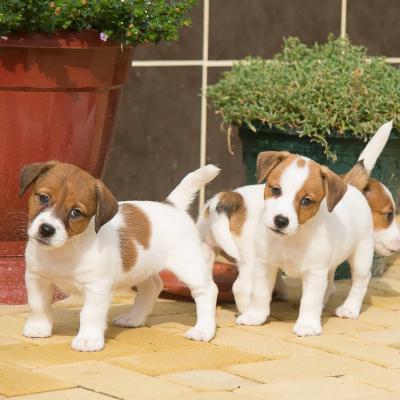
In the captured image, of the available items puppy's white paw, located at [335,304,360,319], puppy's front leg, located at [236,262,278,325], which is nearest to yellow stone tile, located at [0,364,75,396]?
puppy's front leg, located at [236,262,278,325]

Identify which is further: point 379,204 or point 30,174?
point 379,204

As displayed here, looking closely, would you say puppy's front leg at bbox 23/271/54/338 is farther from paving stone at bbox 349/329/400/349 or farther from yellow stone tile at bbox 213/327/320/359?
paving stone at bbox 349/329/400/349

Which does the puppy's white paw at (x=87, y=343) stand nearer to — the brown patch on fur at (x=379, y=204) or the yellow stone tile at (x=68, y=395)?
the yellow stone tile at (x=68, y=395)

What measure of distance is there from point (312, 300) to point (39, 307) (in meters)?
1.45

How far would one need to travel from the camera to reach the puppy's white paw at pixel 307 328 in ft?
21.1

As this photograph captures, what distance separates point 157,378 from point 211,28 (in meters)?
4.16

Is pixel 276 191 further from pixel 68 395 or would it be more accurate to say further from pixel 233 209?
pixel 68 395

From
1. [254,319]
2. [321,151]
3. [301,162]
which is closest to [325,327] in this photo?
[254,319]

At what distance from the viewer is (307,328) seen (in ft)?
21.1

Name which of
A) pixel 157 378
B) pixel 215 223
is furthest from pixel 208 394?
pixel 215 223

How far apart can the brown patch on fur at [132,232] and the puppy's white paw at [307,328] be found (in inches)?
36.5

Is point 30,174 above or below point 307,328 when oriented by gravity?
above

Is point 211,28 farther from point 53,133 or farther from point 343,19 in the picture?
point 53,133

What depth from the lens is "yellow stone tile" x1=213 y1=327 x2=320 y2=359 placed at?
6.04 meters
